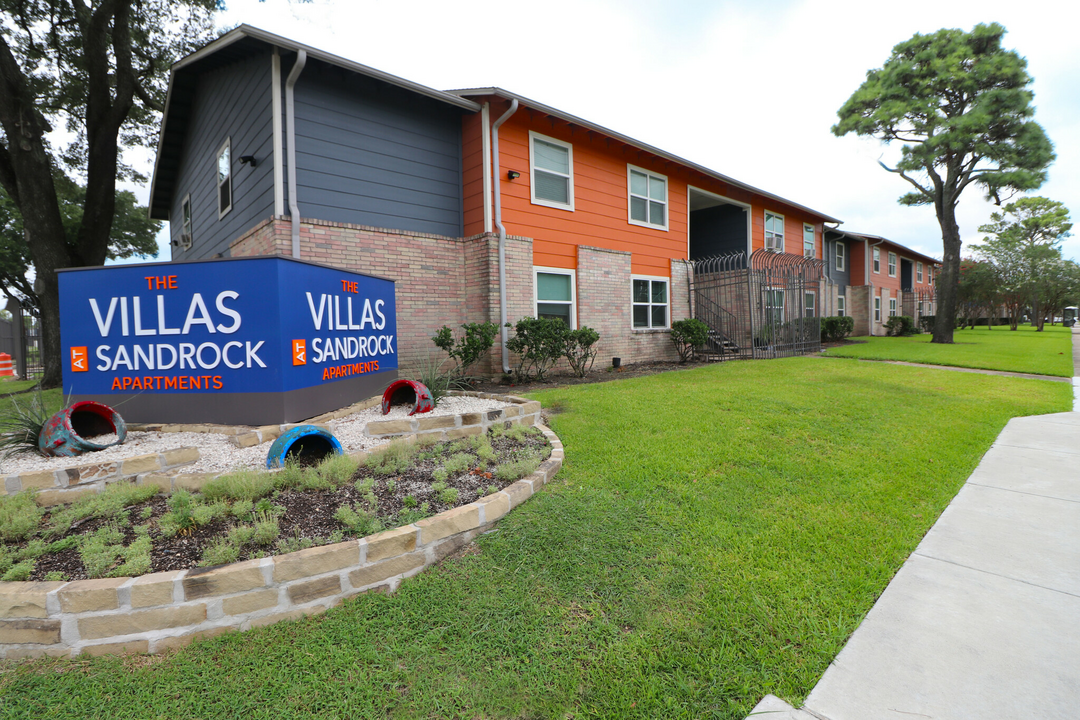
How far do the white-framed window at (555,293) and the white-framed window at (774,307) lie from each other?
20.0 feet

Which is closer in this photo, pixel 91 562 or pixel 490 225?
pixel 91 562

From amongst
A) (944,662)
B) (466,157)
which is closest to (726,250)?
(466,157)

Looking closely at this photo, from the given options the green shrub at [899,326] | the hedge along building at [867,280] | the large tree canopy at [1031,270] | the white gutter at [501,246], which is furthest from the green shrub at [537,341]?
the large tree canopy at [1031,270]

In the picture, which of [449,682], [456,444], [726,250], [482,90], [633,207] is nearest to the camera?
[449,682]

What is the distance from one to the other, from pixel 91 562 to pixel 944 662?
361 cm

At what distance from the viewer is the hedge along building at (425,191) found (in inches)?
302

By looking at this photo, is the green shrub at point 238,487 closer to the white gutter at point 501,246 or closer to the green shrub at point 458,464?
the green shrub at point 458,464

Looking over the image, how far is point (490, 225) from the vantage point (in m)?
9.09

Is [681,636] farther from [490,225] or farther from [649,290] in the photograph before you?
[649,290]

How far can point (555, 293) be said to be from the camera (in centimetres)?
1045

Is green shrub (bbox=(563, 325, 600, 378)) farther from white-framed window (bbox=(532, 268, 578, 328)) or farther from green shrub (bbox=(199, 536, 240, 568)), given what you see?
green shrub (bbox=(199, 536, 240, 568))

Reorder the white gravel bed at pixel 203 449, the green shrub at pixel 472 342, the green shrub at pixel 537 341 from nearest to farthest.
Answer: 1. the white gravel bed at pixel 203 449
2. the green shrub at pixel 472 342
3. the green shrub at pixel 537 341

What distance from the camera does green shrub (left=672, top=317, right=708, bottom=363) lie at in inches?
484

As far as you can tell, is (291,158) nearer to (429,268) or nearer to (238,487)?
(429,268)
